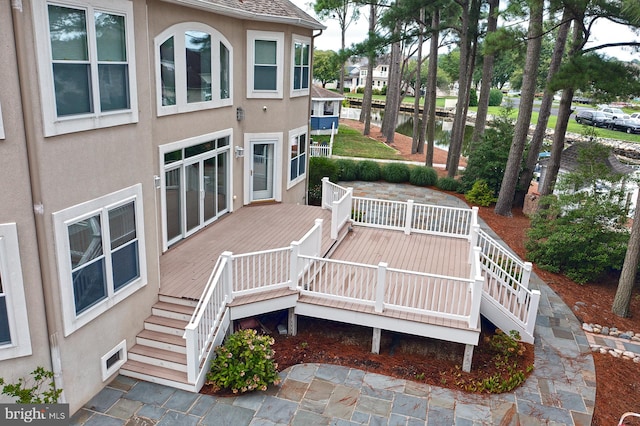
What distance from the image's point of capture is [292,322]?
9266mm

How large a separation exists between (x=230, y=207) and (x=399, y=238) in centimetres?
455

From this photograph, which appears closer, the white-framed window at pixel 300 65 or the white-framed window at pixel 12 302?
the white-framed window at pixel 12 302

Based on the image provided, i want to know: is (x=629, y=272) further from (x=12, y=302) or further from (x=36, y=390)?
(x=12, y=302)

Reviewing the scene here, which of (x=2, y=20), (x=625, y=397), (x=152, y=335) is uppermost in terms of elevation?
(x=2, y=20)

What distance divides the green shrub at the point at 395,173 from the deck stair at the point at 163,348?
15080 millimetres

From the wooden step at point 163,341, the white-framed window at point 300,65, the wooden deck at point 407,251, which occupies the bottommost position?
the wooden step at point 163,341

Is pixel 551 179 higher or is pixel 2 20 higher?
pixel 2 20

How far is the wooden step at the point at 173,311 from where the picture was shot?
817cm

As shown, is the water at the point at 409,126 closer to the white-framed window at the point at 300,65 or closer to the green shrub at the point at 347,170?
the green shrub at the point at 347,170

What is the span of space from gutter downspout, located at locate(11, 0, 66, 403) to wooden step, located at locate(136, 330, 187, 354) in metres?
1.59

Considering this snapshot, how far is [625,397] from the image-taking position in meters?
7.84

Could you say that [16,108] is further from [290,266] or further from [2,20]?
[290,266]

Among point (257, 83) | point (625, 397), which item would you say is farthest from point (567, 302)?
point (257, 83)

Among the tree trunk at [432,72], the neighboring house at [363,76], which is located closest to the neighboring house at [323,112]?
the tree trunk at [432,72]
